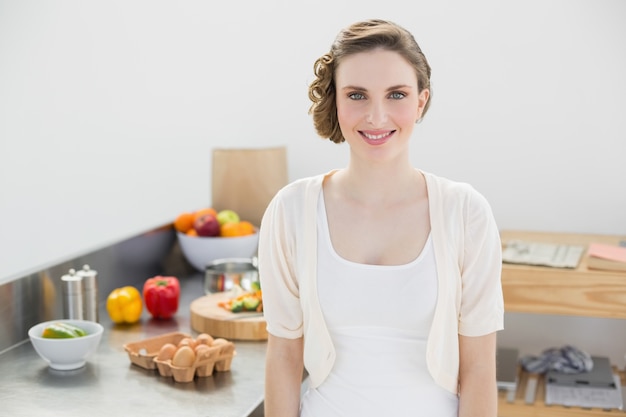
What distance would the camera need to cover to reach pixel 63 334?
75.2 inches

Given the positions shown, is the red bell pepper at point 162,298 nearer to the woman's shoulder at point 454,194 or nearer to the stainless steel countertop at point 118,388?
the stainless steel countertop at point 118,388

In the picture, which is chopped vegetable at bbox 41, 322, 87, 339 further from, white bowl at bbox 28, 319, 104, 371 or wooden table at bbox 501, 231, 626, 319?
wooden table at bbox 501, 231, 626, 319

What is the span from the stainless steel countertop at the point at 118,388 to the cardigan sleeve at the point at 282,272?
25cm

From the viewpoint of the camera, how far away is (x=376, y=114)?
1428 millimetres

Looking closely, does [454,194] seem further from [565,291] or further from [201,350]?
[565,291]

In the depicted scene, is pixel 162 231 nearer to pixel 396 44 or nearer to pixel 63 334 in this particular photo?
pixel 63 334

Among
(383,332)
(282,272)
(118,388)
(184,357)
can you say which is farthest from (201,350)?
(383,332)

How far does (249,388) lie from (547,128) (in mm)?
1411

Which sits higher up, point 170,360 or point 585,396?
point 170,360

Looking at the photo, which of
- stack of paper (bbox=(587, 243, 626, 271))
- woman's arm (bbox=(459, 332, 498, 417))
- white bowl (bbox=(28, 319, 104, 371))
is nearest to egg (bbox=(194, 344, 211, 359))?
white bowl (bbox=(28, 319, 104, 371))

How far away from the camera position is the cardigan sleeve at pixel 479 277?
146 centimetres

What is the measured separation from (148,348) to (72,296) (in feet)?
0.89

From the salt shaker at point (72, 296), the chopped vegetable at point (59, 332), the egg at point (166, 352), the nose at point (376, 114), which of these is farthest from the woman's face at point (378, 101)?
the salt shaker at point (72, 296)

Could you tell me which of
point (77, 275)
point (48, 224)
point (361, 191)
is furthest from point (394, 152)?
point (48, 224)
